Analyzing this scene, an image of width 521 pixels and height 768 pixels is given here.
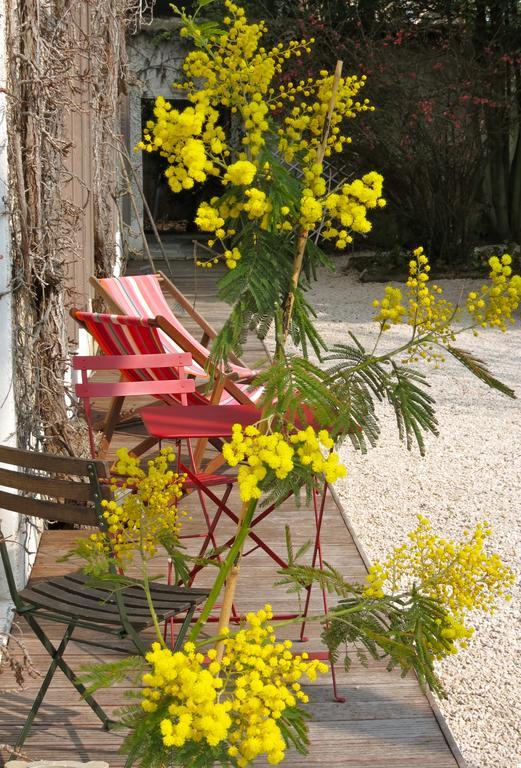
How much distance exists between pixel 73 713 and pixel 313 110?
1699 mm

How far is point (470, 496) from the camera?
18.0ft

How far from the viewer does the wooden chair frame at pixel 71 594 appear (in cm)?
230

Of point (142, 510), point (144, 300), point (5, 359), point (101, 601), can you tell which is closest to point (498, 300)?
point (142, 510)

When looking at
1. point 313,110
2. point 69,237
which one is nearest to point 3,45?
point 69,237

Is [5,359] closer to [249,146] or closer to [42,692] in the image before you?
[42,692]

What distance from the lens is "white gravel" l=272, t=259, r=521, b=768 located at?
328 cm

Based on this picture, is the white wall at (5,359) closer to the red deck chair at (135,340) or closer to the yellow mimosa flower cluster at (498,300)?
the red deck chair at (135,340)

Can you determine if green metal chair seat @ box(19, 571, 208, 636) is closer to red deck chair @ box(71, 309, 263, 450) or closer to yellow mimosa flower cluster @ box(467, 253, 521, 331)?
yellow mimosa flower cluster @ box(467, 253, 521, 331)

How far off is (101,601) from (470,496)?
3.38 meters

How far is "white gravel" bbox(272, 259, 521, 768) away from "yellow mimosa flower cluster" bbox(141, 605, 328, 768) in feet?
5.38

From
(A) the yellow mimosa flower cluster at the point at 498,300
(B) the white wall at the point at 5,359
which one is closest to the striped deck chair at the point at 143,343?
(B) the white wall at the point at 5,359

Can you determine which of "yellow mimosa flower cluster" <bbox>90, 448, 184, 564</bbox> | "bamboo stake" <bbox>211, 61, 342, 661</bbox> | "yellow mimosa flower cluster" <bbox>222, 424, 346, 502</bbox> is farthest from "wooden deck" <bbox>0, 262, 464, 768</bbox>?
"yellow mimosa flower cluster" <bbox>222, 424, 346, 502</bbox>

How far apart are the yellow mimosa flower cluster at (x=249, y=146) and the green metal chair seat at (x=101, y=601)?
2.91 feet

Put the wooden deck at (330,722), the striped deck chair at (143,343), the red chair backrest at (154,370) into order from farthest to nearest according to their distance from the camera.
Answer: the striped deck chair at (143,343)
the red chair backrest at (154,370)
the wooden deck at (330,722)
